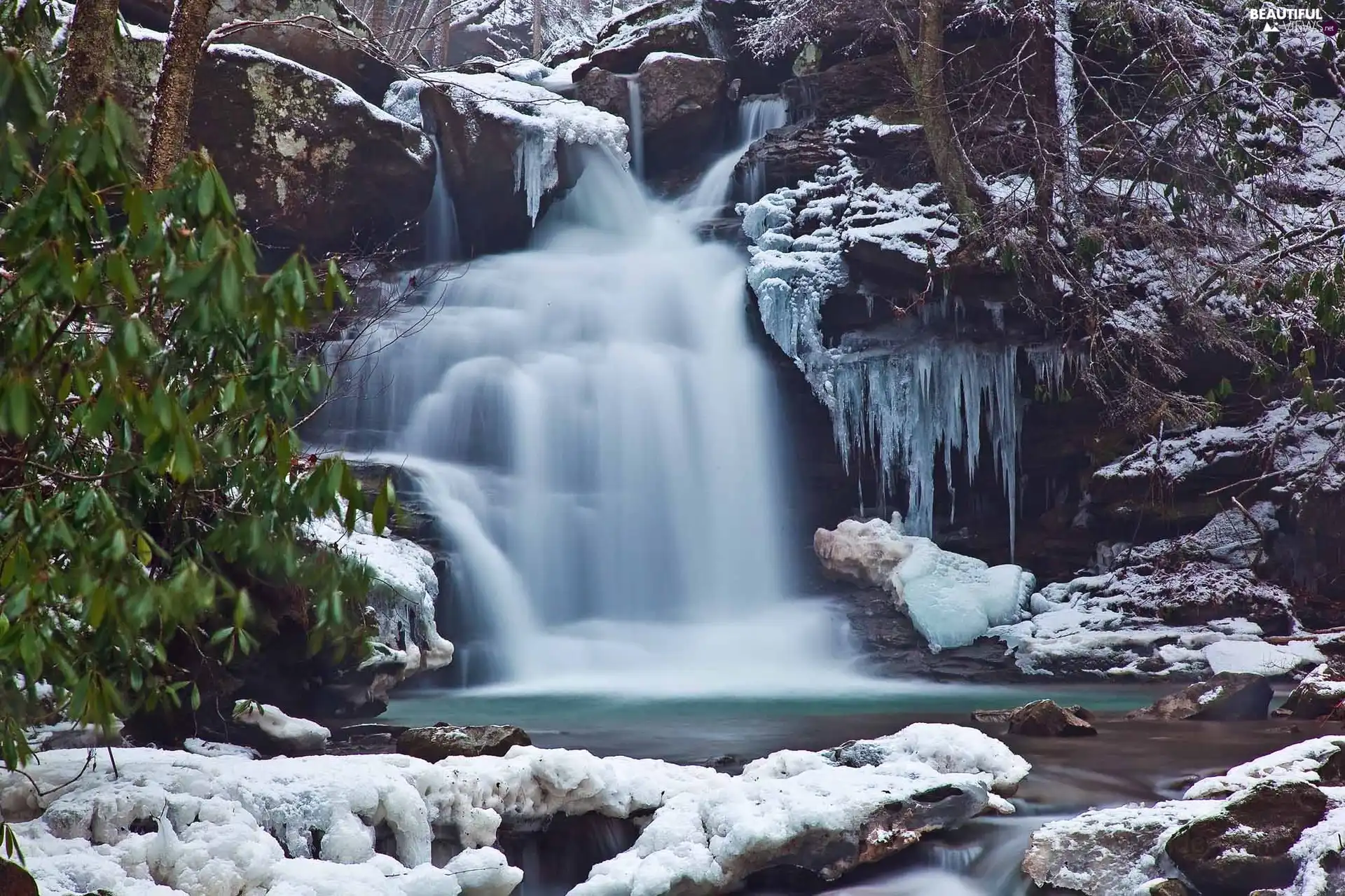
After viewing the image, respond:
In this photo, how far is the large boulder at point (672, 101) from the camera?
57.0 feet

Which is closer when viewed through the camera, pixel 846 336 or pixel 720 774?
pixel 720 774

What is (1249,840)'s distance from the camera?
415cm

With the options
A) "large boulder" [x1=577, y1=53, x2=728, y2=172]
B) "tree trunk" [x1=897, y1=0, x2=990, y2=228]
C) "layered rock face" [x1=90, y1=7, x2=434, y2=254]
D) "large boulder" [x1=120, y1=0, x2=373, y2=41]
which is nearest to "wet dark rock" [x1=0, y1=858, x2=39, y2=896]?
"layered rock face" [x1=90, y1=7, x2=434, y2=254]

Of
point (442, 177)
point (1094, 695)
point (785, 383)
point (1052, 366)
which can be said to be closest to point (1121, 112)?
point (1052, 366)

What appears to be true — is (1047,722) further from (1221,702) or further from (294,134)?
(294,134)

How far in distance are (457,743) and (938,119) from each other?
11.2 metres

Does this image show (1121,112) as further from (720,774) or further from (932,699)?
(720,774)

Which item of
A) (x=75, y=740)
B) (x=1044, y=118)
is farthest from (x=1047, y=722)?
(x=1044, y=118)

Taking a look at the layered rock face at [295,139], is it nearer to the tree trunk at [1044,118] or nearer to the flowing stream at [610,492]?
the flowing stream at [610,492]

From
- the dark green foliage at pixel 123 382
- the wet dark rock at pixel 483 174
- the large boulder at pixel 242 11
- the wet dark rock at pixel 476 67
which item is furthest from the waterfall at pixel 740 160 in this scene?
the dark green foliage at pixel 123 382

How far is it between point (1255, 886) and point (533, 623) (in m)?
8.48

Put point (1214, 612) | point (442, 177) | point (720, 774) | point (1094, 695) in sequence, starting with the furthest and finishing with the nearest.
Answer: point (442, 177) → point (1214, 612) → point (1094, 695) → point (720, 774)

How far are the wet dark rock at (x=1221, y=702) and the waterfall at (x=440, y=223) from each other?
37.0 feet

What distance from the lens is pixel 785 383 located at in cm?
1393
